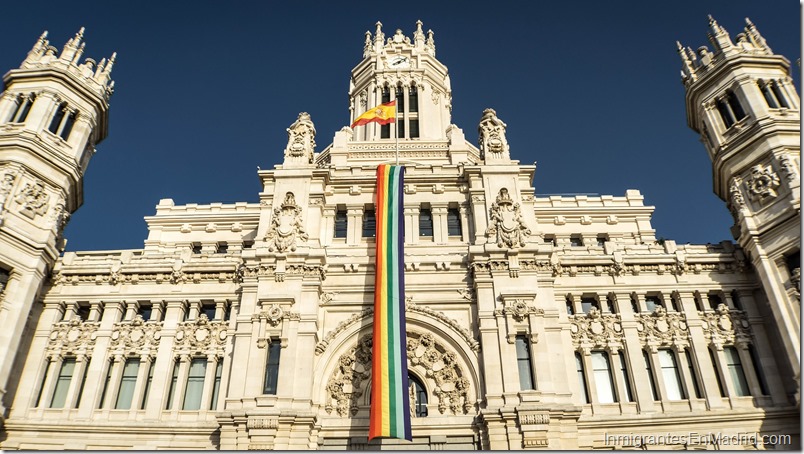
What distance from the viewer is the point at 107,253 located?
38.1m

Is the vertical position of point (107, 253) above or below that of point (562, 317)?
above

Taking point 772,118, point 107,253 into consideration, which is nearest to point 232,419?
point 107,253

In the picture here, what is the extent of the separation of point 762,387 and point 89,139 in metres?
43.9

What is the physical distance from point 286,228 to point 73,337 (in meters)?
13.6

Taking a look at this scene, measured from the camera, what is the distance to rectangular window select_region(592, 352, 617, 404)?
30.8 metres

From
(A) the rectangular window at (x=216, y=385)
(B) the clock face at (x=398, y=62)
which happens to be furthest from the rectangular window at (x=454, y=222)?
(B) the clock face at (x=398, y=62)

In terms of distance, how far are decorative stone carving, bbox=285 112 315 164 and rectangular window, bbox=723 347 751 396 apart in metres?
27.3

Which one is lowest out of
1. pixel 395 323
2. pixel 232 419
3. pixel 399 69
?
pixel 232 419

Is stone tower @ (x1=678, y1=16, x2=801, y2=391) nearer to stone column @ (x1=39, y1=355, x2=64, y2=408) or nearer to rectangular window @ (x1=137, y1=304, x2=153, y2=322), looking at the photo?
rectangular window @ (x1=137, y1=304, x2=153, y2=322)

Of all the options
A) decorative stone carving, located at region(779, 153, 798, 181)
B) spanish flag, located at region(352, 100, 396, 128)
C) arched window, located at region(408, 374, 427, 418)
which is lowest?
arched window, located at region(408, 374, 427, 418)

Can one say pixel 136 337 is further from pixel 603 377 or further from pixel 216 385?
pixel 603 377

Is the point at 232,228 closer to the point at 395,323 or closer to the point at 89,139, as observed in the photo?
the point at 89,139

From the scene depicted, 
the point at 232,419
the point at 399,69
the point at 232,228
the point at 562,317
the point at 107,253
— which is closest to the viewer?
the point at 232,419

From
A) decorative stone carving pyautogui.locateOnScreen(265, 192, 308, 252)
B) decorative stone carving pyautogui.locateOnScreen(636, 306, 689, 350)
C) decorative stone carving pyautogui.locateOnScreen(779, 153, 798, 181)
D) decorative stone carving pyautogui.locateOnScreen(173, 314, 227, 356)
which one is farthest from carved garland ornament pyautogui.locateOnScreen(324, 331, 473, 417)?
decorative stone carving pyautogui.locateOnScreen(779, 153, 798, 181)
